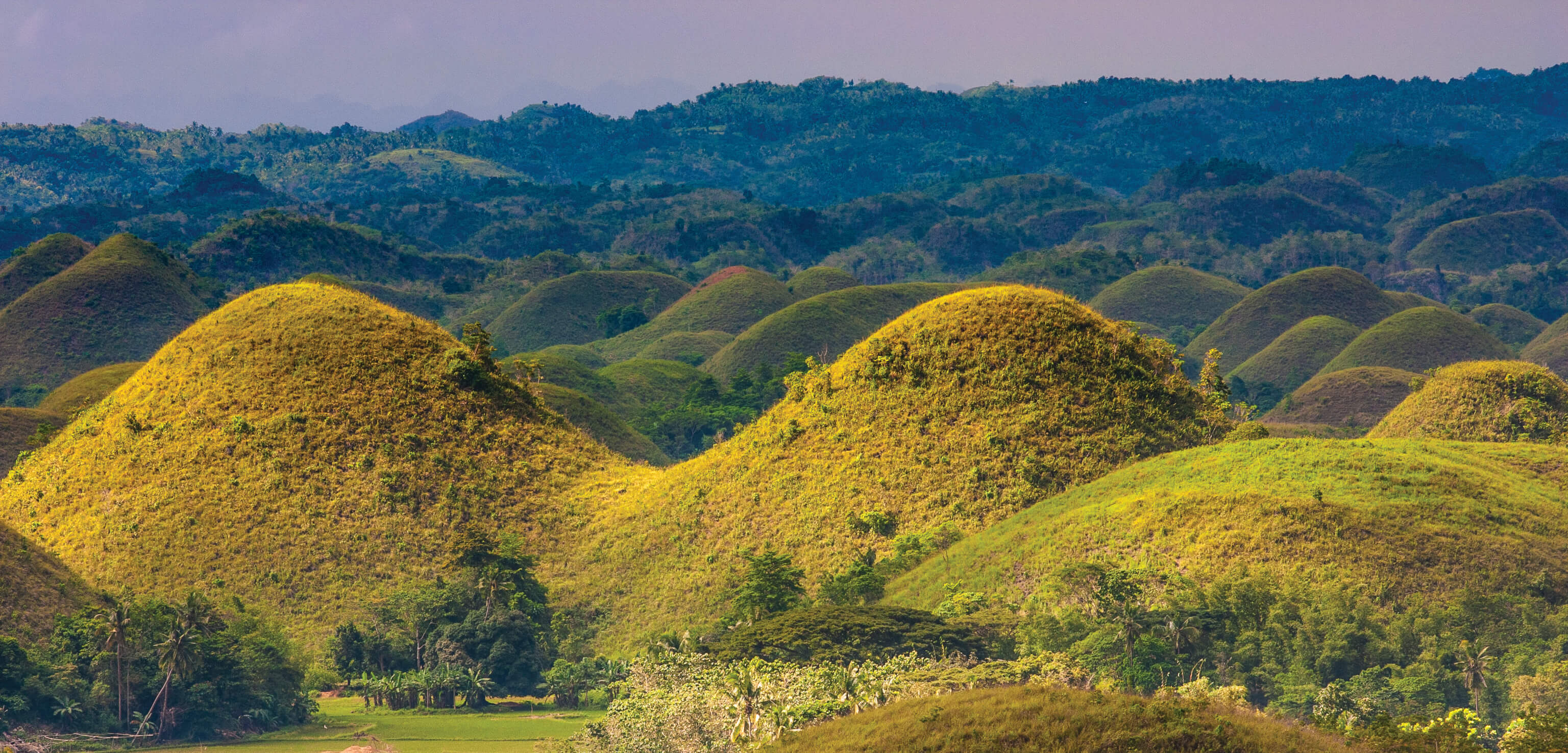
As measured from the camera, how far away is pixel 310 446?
205 feet

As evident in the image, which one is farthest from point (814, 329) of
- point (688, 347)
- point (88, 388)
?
point (88, 388)

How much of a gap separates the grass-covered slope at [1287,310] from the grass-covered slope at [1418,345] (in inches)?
702

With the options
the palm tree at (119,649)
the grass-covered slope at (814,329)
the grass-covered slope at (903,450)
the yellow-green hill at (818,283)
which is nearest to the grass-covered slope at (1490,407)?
the grass-covered slope at (903,450)

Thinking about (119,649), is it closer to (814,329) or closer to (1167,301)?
(814,329)

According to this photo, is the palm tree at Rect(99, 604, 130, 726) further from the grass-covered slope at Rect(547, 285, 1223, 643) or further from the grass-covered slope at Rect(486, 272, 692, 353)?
the grass-covered slope at Rect(486, 272, 692, 353)

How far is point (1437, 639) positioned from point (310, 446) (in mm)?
41354

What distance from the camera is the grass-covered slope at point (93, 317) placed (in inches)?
5689

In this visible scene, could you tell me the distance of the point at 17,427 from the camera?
90250mm

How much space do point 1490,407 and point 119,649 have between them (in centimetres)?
5942

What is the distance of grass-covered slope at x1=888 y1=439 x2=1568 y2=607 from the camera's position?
4641cm

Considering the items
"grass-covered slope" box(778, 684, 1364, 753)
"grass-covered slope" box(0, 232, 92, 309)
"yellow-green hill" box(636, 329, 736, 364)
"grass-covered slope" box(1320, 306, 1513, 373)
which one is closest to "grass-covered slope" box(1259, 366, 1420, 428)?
"grass-covered slope" box(1320, 306, 1513, 373)

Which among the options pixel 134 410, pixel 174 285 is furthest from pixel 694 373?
pixel 134 410

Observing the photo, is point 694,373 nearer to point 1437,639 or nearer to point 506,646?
point 506,646

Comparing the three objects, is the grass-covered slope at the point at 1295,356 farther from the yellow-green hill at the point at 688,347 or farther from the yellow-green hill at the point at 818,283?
the yellow-green hill at the point at 688,347
